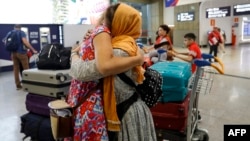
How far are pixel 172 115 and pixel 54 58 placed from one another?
1224 mm

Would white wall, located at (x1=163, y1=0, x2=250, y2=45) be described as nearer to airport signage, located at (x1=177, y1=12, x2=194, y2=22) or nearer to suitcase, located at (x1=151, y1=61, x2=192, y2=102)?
airport signage, located at (x1=177, y1=12, x2=194, y2=22)

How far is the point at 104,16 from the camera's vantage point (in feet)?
3.98

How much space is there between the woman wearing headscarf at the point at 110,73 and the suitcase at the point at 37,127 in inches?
47.9

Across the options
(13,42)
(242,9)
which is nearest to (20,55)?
(13,42)

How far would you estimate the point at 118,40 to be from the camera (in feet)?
3.86

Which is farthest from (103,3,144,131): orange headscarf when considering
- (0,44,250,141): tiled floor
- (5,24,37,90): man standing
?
(5,24,37,90): man standing

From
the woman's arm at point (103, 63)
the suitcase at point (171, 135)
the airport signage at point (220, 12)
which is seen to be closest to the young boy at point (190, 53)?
the suitcase at point (171, 135)

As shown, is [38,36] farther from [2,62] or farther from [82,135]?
[82,135]

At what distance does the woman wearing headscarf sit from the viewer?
1108 millimetres

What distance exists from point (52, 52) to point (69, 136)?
121cm

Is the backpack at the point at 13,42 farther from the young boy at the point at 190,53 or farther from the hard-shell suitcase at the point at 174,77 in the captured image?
the hard-shell suitcase at the point at 174,77

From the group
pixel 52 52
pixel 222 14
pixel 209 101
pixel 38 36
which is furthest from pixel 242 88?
pixel 222 14

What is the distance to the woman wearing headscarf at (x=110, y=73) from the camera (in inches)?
43.6

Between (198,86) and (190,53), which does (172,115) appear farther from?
(190,53)
